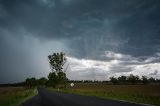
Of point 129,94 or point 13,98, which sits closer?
point 13,98

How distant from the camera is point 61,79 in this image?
94.8m

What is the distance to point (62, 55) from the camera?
93125 millimetres

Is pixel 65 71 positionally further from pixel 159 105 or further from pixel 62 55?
pixel 159 105

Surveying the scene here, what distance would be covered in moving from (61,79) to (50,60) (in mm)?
9124

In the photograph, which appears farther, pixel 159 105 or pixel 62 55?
pixel 62 55

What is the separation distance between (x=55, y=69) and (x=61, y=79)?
5310 millimetres

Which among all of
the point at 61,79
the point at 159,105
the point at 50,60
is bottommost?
the point at 159,105

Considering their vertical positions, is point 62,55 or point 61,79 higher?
point 62,55

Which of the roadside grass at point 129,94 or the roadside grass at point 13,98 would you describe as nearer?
the roadside grass at point 13,98

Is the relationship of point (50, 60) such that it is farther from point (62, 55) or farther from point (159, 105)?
point (159, 105)

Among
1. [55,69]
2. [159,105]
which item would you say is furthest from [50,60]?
[159,105]

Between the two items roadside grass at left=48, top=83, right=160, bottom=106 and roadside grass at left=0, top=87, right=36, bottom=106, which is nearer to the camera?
roadside grass at left=0, top=87, right=36, bottom=106

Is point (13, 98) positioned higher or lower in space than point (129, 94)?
lower

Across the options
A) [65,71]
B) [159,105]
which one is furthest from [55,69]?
[159,105]
